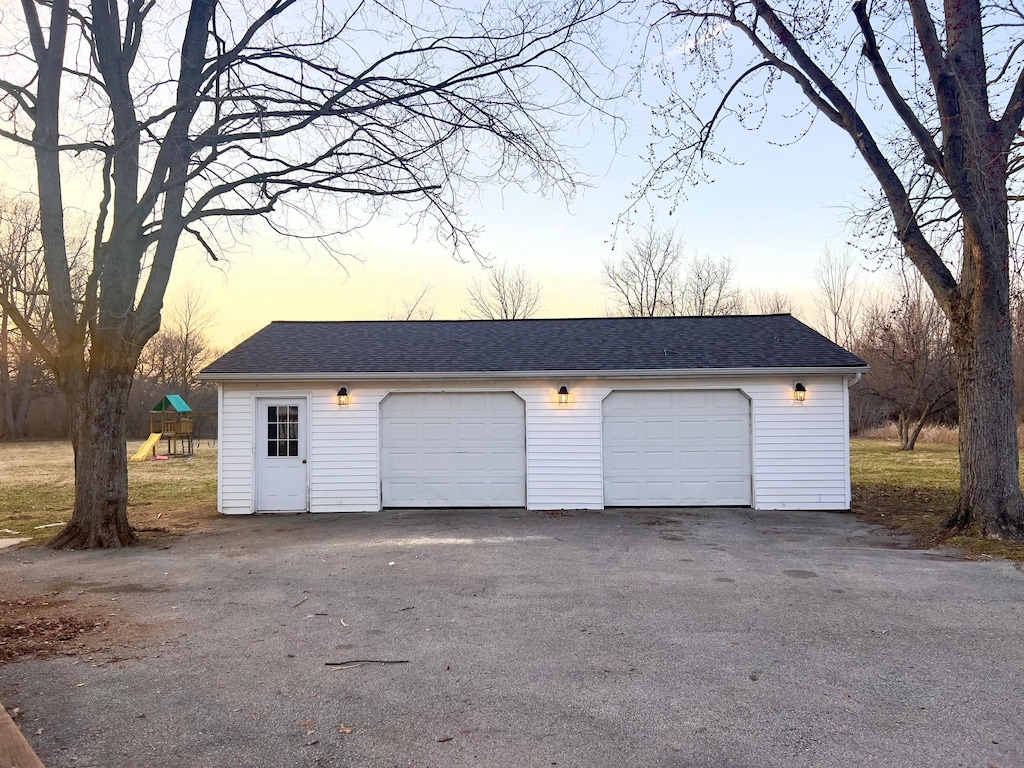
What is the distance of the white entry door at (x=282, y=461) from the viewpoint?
11.4 metres

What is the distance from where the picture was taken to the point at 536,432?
11.4 m

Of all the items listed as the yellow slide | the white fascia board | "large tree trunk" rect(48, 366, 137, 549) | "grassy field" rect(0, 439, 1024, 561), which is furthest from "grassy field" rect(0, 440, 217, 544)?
the white fascia board

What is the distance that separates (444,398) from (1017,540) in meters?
8.10

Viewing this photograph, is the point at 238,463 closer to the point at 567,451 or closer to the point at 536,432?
the point at 536,432

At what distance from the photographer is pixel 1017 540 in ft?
26.3

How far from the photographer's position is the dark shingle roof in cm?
1124

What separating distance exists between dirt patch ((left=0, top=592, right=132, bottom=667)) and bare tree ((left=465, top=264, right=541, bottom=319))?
30.0 meters

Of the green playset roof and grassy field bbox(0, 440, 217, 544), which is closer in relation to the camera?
grassy field bbox(0, 440, 217, 544)

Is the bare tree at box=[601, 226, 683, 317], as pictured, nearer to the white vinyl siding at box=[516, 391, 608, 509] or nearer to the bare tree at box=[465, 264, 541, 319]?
the bare tree at box=[465, 264, 541, 319]

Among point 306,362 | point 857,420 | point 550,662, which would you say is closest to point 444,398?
point 306,362

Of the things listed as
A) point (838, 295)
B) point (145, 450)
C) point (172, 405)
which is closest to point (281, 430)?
point (145, 450)

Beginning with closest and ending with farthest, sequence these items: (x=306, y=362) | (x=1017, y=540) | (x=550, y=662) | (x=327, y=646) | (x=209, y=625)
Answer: (x=550, y=662) < (x=327, y=646) < (x=209, y=625) < (x=1017, y=540) < (x=306, y=362)

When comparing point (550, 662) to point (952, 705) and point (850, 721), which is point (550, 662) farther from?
point (952, 705)

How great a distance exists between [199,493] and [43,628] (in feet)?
32.5
